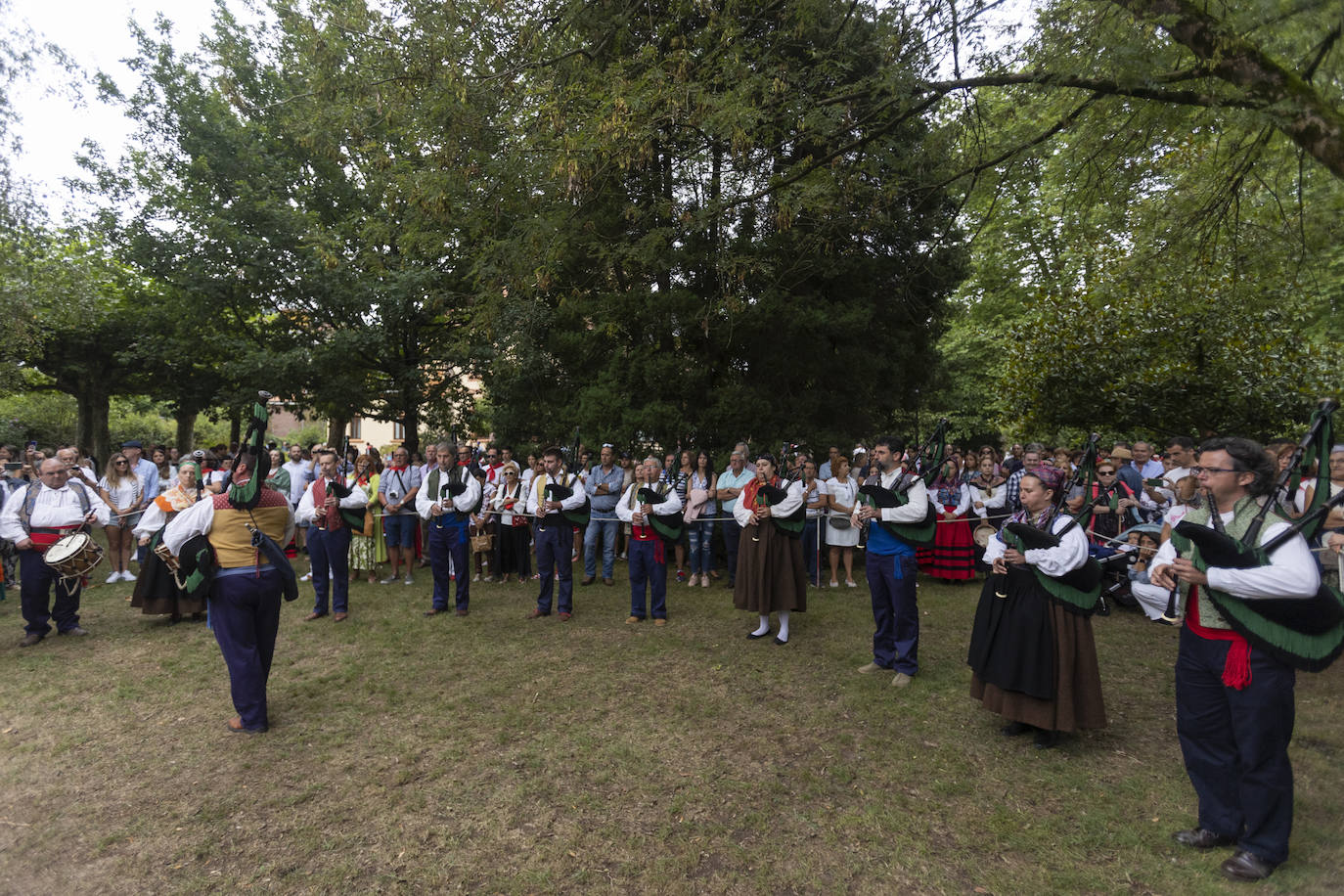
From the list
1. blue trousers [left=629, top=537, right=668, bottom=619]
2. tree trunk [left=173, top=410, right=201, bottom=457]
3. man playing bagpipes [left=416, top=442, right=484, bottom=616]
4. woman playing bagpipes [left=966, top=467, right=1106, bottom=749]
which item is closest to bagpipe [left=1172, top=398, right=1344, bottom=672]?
woman playing bagpipes [left=966, top=467, right=1106, bottom=749]

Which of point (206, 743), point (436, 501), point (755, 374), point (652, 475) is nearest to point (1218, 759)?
point (652, 475)

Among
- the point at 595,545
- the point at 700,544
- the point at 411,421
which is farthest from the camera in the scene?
the point at 411,421

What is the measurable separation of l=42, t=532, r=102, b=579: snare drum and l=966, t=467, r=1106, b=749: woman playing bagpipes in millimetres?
8486

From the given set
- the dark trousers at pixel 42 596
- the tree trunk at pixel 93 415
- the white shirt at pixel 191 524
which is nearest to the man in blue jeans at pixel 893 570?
the white shirt at pixel 191 524

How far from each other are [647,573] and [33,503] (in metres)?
6.61

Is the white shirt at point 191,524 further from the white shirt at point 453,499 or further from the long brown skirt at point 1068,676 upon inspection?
the long brown skirt at point 1068,676

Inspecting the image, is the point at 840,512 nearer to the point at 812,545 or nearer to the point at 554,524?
the point at 812,545

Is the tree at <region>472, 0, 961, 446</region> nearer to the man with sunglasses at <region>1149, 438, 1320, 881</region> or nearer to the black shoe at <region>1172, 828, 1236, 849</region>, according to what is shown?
the man with sunglasses at <region>1149, 438, 1320, 881</region>

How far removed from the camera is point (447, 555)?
29.8 ft

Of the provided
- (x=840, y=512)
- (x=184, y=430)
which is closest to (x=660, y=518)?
(x=840, y=512)

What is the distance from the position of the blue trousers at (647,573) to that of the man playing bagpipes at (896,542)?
2.65 metres

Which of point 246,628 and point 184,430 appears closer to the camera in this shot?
point 246,628

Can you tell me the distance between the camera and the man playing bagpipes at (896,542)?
6.30 meters

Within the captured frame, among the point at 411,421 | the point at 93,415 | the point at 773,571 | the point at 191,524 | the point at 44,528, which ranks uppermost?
the point at 93,415
